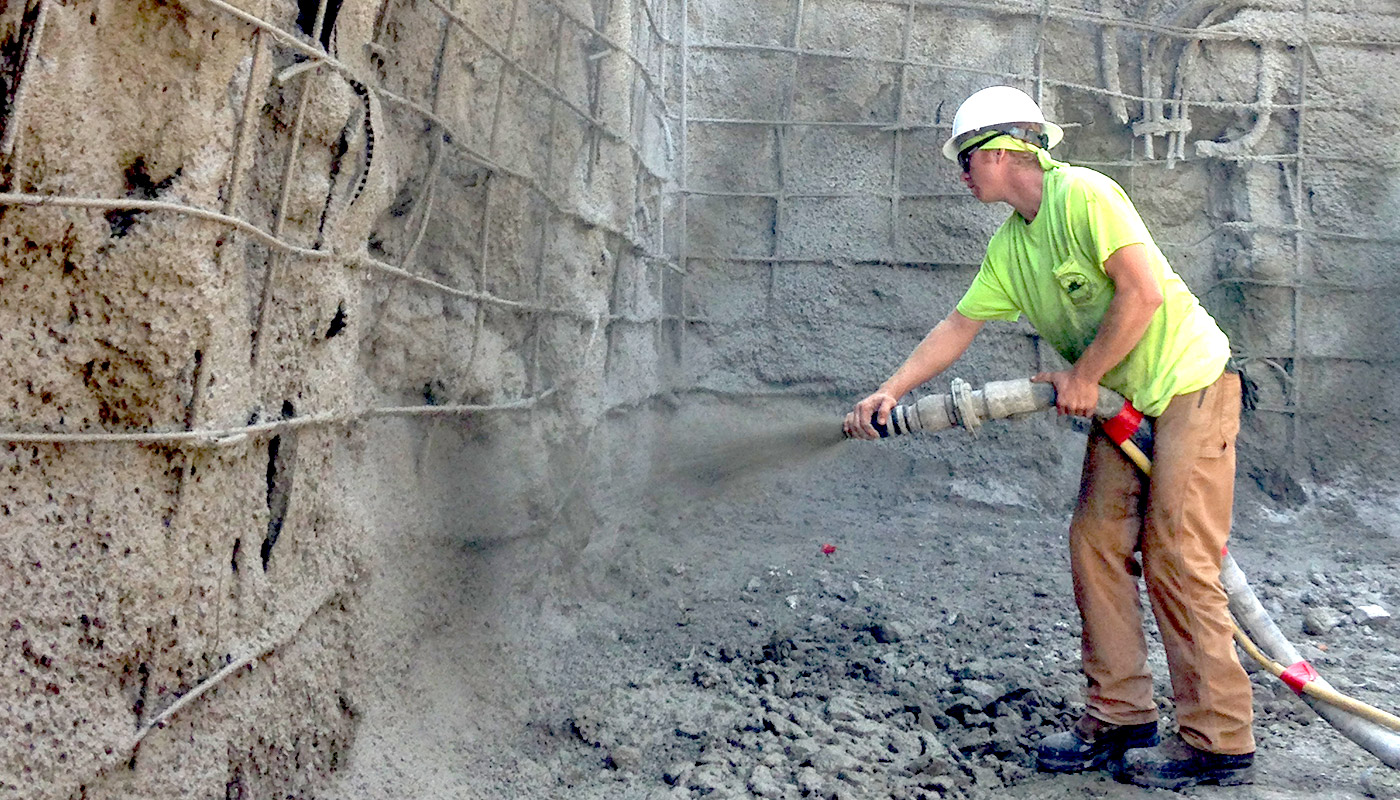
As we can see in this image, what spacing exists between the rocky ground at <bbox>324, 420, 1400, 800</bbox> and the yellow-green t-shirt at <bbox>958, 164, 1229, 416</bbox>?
102 cm

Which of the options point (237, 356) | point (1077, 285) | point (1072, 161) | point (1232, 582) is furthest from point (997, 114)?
point (1072, 161)

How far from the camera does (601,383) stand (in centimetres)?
385

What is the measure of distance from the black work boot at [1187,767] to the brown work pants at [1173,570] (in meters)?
0.03

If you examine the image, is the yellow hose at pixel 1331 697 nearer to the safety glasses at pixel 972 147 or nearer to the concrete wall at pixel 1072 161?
the safety glasses at pixel 972 147

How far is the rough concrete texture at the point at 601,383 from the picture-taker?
1.54 m

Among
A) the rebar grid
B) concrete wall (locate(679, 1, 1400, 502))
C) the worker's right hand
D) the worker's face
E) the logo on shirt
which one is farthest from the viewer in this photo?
concrete wall (locate(679, 1, 1400, 502))

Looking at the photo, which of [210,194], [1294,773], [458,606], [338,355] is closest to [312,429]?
[338,355]

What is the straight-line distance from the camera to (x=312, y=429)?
2.06 meters

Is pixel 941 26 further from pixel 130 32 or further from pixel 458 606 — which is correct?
pixel 130 32

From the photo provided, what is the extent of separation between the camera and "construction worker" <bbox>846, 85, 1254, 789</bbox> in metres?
2.53

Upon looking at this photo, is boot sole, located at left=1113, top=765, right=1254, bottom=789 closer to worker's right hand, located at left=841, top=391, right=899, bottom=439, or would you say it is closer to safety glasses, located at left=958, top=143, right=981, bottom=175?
worker's right hand, located at left=841, top=391, right=899, bottom=439

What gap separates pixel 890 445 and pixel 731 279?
1.22 meters

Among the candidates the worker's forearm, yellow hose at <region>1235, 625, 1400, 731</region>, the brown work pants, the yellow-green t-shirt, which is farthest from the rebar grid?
yellow hose at <region>1235, 625, 1400, 731</region>

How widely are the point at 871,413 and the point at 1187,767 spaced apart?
3.88 feet
